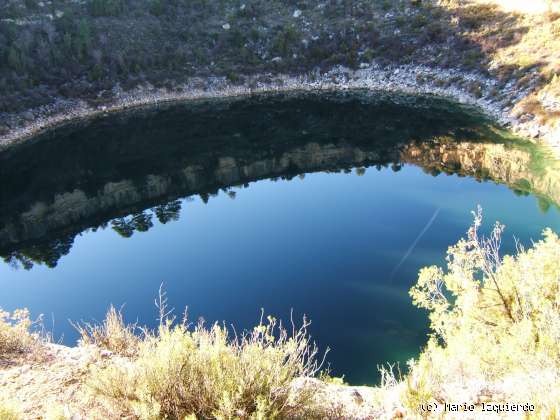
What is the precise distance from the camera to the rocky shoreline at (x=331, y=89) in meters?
32.1

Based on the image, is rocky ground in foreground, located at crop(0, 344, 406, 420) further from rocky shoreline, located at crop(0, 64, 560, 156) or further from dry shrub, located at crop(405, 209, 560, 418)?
rocky shoreline, located at crop(0, 64, 560, 156)

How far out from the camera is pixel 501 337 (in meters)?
8.03

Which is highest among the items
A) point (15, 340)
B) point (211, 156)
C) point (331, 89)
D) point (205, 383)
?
point (331, 89)

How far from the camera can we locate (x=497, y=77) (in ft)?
113

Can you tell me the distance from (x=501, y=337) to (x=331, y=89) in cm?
3604

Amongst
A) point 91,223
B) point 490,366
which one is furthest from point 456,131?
point 490,366

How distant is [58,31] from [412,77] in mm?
30815

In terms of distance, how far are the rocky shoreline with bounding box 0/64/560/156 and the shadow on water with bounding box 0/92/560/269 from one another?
1.22 meters

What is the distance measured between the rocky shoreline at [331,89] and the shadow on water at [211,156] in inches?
48.2

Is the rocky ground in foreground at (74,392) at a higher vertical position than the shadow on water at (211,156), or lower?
higher

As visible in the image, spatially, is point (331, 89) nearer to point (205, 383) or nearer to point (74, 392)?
point (74, 392)

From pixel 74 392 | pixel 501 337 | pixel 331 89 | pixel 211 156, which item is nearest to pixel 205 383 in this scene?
pixel 74 392

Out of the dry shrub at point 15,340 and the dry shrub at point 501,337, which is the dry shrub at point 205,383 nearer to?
the dry shrub at point 501,337

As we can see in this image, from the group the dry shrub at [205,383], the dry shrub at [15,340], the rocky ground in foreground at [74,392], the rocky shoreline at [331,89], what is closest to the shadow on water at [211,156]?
the rocky shoreline at [331,89]
